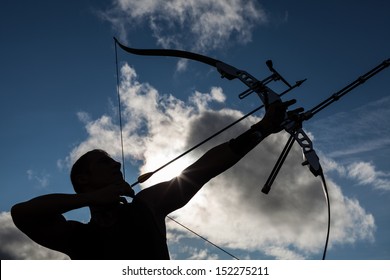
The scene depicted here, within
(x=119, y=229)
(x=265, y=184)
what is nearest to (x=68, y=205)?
(x=119, y=229)

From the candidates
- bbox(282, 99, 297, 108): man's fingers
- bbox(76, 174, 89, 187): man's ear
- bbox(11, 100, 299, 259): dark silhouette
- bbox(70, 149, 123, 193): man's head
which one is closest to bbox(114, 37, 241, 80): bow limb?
bbox(282, 99, 297, 108): man's fingers

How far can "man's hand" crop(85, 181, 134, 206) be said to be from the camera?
2.31 metres

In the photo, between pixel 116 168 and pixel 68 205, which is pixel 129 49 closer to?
pixel 116 168

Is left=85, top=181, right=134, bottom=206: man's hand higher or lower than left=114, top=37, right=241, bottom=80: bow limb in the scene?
lower

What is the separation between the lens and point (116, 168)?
2861 millimetres

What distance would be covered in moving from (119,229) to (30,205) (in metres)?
0.53

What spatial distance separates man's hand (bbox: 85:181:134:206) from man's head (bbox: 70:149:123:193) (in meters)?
0.42

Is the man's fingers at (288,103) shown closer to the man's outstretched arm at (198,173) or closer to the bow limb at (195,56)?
the man's outstretched arm at (198,173)

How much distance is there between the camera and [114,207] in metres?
2.68

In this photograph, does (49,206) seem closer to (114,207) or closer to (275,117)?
(114,207)

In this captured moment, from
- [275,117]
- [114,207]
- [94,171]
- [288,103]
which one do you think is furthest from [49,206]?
[288,103]

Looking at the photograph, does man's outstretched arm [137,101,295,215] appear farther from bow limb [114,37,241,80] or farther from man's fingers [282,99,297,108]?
bow limb [114,37,241,80]

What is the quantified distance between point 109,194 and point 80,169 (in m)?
0.68
